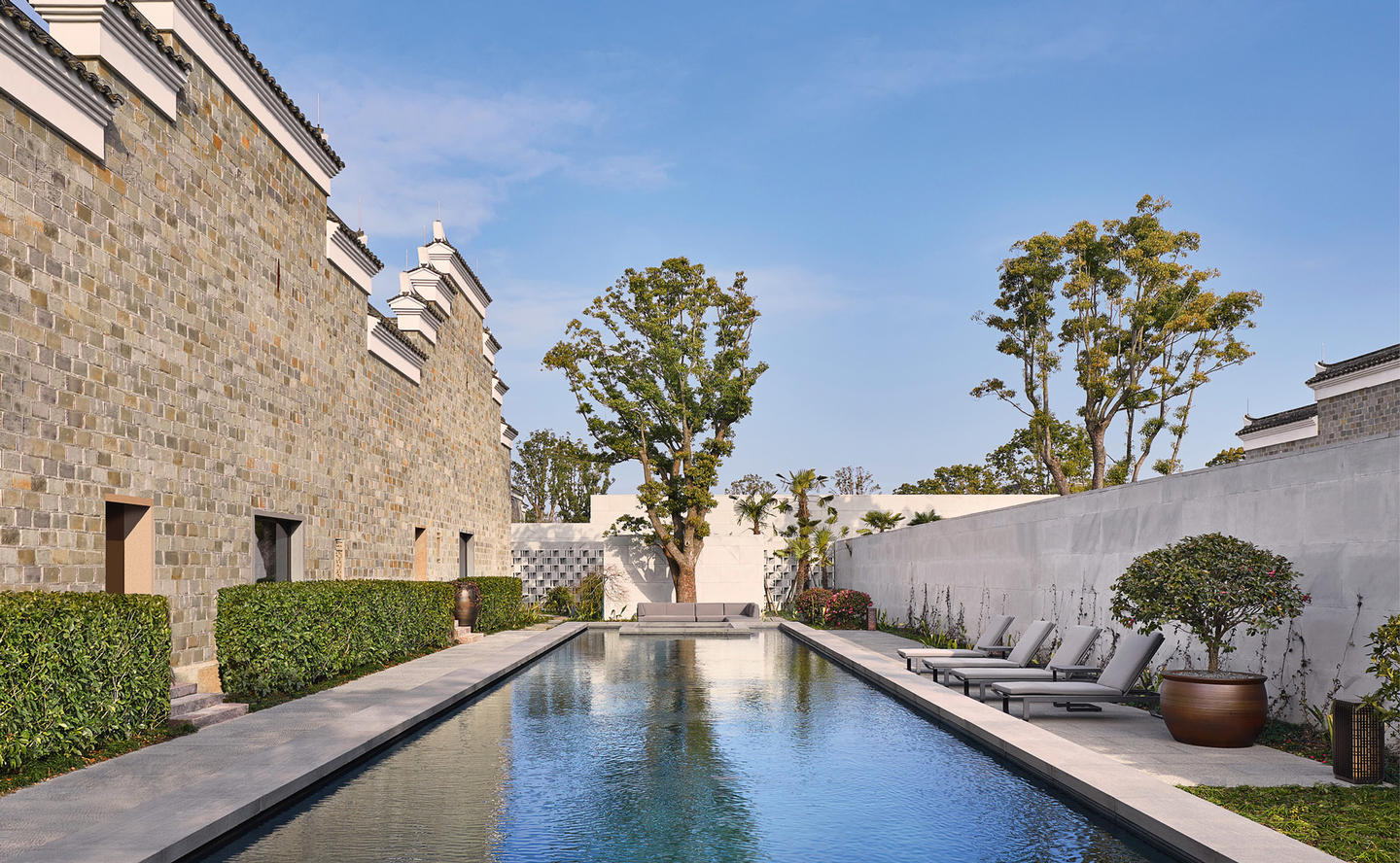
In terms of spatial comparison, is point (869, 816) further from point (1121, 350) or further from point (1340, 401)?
point (1121, 350)

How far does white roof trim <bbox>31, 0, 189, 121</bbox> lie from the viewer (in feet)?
29.5

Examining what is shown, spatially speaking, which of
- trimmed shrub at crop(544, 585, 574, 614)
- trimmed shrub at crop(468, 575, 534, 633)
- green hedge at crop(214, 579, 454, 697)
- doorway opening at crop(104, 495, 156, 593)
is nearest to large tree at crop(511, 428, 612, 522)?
trimmed shrub at crop(544, 585, 574, 614)

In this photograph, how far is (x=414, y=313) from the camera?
20281 millimetres

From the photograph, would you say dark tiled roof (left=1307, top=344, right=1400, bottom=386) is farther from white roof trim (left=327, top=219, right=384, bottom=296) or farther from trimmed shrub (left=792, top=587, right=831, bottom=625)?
white roof trim (left=327, top=219, right=384, bottom=296)

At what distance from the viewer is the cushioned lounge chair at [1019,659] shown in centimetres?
1185

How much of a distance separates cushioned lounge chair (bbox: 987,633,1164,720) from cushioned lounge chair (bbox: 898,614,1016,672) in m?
3.54

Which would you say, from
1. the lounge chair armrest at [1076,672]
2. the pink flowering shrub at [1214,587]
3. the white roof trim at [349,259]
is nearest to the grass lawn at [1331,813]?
the pink flowering shrub at [1214,587]

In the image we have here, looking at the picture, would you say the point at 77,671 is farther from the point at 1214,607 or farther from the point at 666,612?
the point at 666,612

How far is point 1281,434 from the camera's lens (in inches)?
986

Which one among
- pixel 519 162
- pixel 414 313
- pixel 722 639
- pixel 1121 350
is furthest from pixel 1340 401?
pixel 414 313

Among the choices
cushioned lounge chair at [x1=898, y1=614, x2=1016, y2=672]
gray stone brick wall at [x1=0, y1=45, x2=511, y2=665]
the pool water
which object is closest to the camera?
the pool water

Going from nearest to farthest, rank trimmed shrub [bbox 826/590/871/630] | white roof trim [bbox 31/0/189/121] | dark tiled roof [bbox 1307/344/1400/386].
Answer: white roof trim [bbox 31/0/189/121], dark tiled roof [bbox 1307/344/1400/386], trimmed shrub [bbox 826/590/871/630]

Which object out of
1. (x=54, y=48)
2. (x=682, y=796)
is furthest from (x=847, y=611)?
(x=54, y=48)

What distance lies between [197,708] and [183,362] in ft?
11.6
